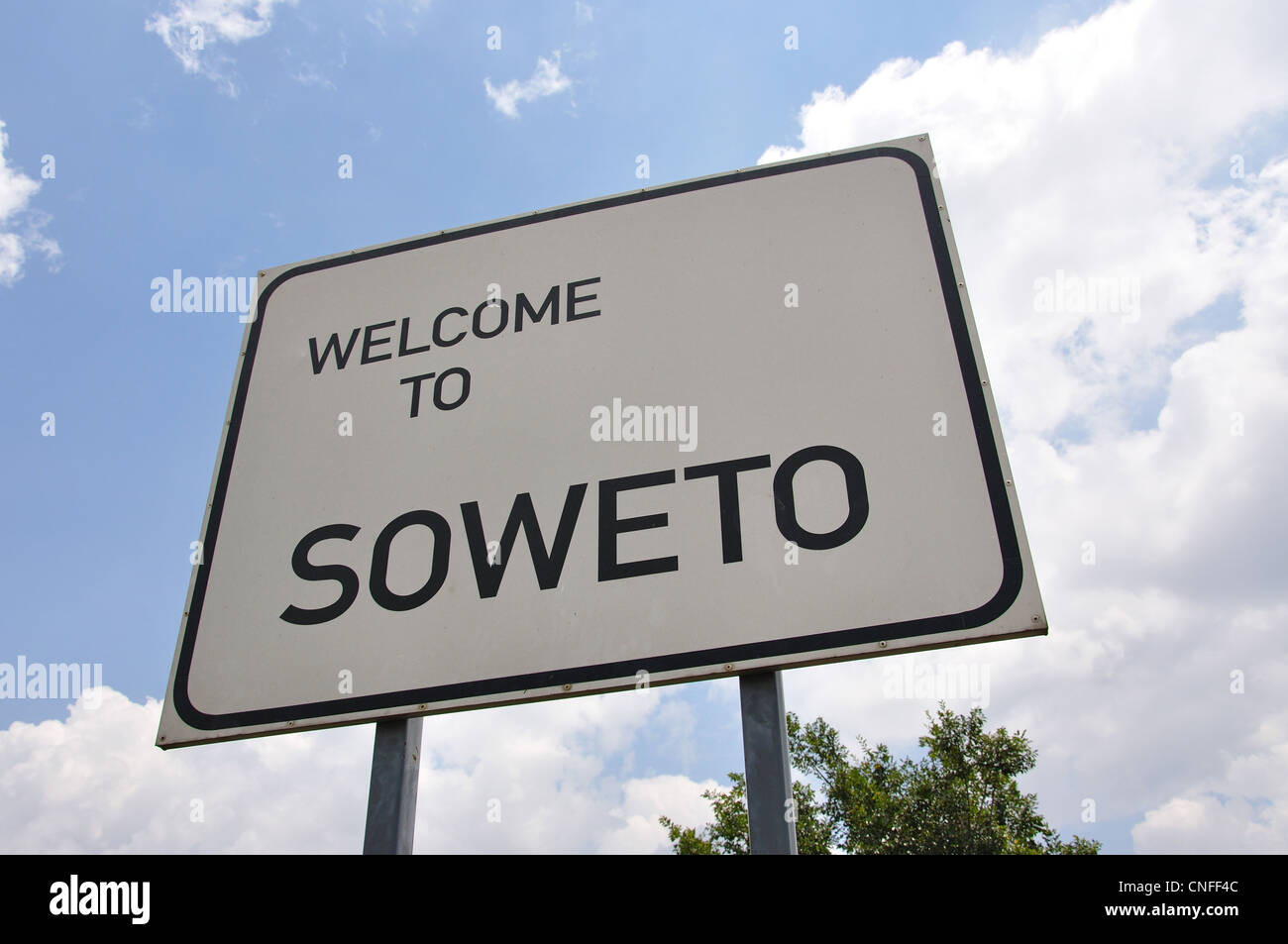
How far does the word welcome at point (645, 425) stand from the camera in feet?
7.25

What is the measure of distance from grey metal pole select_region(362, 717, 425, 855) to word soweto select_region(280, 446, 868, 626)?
304 mm

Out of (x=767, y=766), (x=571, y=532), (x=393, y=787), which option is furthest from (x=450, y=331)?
(x=767, y=766)

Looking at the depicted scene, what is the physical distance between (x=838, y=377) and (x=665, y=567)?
2.19 ft

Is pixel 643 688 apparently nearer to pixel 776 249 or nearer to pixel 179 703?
pixel 179 703

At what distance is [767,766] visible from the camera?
1649mm

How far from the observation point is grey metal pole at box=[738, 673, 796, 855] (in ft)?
5.03

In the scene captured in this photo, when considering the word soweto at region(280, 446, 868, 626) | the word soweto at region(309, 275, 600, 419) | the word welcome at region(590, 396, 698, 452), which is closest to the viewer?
the word soweto at region(280, 446, 868, 626)

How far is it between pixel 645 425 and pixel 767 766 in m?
0.95

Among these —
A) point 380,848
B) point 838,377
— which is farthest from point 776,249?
point 380,848
